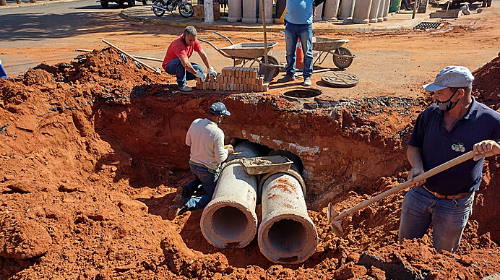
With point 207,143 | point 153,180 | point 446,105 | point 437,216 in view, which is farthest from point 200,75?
point 437,216

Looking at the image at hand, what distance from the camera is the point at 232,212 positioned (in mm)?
5480

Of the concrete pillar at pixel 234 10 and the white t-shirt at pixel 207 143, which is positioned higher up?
the concrete pillar at pixel 234 10

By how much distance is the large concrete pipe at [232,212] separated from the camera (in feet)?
15.5

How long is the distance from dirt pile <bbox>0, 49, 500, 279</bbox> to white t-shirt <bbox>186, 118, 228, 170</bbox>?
0.89 metres

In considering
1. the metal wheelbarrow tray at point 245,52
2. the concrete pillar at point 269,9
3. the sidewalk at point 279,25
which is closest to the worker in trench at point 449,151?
the metal wheelbarrow tray at point 245,52

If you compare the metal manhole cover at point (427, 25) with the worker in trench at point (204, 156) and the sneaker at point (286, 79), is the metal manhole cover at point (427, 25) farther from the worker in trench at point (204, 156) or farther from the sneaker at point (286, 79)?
the worker in trench at point (204, 156)

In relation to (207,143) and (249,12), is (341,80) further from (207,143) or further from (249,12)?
(249,12)

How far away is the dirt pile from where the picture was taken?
392 cm

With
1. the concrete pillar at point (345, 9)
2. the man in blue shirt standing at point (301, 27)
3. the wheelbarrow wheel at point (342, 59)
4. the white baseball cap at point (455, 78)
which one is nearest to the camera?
the white baseball cap at point (455, 78)

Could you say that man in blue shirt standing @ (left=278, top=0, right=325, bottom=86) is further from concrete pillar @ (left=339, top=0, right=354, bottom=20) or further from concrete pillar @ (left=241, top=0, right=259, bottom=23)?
concrete pillar @ (left=339, top=0, right=354, bottom=20)

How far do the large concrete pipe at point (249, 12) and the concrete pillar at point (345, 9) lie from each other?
385 centimetres

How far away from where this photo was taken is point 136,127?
23.0 feet

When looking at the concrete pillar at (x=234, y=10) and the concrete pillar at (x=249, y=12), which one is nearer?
the concrete pillar at (x=249, y=12)

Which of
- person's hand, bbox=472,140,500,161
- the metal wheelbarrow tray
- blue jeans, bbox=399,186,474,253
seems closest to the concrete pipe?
blue jeans, bbox=399,186,474,253
